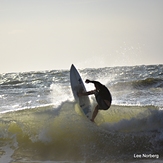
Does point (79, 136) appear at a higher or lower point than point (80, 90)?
lower

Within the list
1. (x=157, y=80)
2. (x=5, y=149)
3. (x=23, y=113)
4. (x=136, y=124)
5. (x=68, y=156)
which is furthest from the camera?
(x=157, y=80)

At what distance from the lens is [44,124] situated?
8.67m

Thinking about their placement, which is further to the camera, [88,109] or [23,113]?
[23,113]

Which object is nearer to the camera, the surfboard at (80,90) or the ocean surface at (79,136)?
the ocean surface at (79,136)

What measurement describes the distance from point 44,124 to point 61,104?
0.85m

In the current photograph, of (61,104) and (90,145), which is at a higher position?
(61,104)

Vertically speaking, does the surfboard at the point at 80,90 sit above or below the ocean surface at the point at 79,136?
above

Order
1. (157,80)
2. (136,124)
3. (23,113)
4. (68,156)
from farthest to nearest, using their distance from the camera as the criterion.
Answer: (157,80), (23,113), (136,124), (68,156)

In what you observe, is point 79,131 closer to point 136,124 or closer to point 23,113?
point 136,124

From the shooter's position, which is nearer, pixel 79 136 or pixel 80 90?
pixel 79 136

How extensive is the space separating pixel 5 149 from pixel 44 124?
1337 millimetres

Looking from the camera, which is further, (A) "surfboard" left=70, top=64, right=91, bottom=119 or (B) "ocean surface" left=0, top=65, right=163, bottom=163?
(A) "surfboard" left=70, top=64, right=91, bottom=119

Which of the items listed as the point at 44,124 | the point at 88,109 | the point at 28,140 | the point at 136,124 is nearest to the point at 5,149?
the point at 28,140

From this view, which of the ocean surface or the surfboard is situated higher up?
the surfboard
